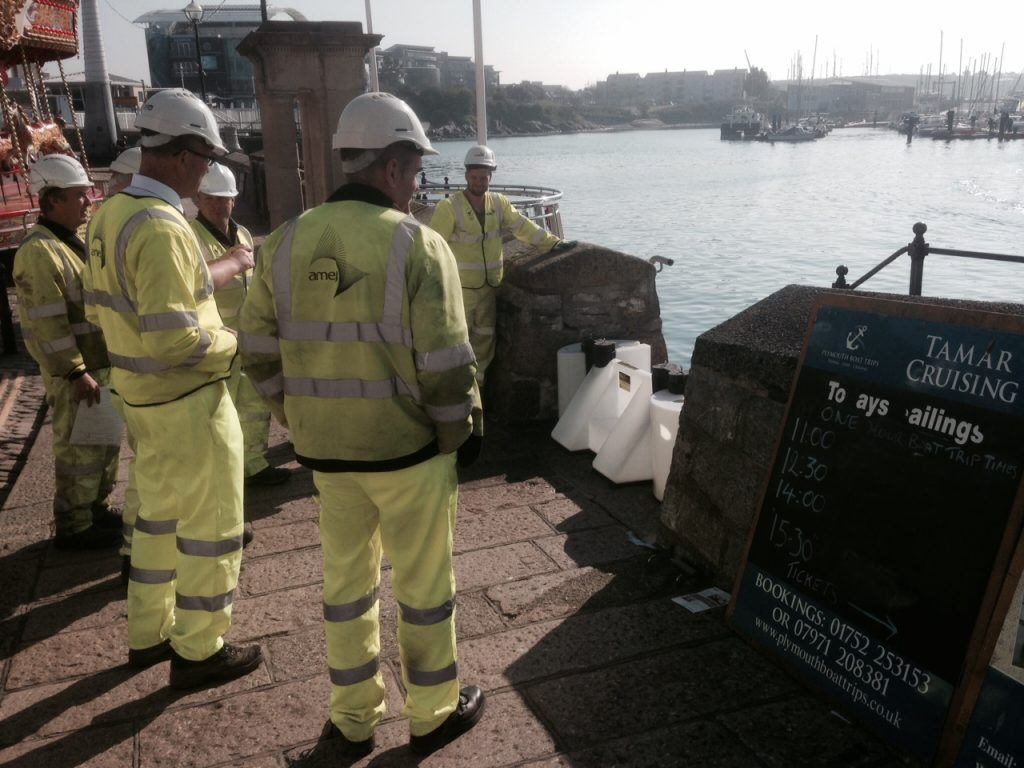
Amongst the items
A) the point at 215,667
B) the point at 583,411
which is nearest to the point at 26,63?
the point at 583,411

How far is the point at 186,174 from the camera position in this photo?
3391 millimetres

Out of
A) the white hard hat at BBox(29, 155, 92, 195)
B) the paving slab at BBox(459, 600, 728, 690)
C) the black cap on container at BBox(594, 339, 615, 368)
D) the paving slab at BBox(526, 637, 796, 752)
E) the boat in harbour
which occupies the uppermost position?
the white hard hat at BBox(29, 155, 92, 195)

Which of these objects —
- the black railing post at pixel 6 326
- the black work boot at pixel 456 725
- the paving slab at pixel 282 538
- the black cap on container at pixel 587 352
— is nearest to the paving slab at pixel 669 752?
the black work boot at pixel 456 725

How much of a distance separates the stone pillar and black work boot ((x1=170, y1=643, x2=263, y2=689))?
8.48 metres

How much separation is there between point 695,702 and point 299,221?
211cm

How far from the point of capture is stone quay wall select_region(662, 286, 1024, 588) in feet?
11.5

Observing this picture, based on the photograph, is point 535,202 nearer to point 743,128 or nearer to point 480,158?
point 480,158

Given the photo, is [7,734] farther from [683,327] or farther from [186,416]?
[683,327]

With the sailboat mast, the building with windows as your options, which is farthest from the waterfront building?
the sailboat mast

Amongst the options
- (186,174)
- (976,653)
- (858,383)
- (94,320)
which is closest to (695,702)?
(976,653)

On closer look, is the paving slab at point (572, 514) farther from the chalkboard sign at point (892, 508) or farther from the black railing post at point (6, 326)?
the black railing post at point (6, 326)

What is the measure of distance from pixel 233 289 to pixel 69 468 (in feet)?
4.53

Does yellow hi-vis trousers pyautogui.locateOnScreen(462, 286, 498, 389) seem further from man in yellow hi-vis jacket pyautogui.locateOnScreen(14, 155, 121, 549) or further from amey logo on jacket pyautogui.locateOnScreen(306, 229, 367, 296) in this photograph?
amey logo on jacket pyautogui.locateOnScreen(306, 229, 367, 296)

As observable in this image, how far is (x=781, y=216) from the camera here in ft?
143
